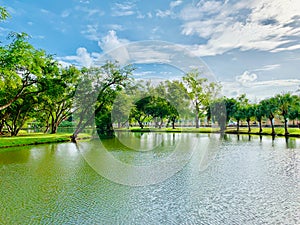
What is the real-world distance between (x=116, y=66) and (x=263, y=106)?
1684 cm

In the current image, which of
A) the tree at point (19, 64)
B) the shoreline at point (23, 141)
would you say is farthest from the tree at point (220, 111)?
the tree at point (19, 64)

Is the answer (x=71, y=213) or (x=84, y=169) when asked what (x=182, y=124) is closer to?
(x=84, y=169)

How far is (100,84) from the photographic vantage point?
22328 mm

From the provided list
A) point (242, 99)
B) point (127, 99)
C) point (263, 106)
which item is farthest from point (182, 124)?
point (127, 99)

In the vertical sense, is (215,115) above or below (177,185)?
above

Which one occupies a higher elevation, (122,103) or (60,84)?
(60,84)

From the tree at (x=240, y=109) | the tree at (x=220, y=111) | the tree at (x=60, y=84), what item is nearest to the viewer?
the tree at (x=60, y=84)

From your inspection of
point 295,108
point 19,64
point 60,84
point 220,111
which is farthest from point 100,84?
point 220,111

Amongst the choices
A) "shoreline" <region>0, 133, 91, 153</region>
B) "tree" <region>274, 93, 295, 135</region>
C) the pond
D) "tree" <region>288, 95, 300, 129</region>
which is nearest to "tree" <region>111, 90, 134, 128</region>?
"shoreline" <region>0, 133, 91, 153</region>

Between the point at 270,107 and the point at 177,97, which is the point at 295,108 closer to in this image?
the point at 270,107

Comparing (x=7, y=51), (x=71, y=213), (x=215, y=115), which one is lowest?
(x=71, y=213)

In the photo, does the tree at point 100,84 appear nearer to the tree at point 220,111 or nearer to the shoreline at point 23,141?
the shoreline at point 23,141

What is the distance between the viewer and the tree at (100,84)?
21.6 m

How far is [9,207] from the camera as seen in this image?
18.4ft
